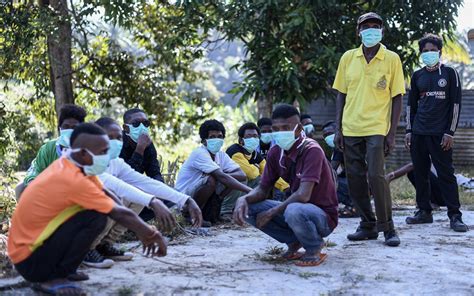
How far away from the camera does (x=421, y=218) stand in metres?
7.04

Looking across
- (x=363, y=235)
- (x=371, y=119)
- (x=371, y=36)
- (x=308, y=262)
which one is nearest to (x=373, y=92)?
(x=371, y=119)

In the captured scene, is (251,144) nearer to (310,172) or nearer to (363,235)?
(363,235)

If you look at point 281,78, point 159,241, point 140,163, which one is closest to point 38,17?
point 281,78

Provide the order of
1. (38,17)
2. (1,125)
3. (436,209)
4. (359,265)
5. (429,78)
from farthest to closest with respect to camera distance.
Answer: (38,17)
(1,125)
(436,209)
(429,78)
(359,265)

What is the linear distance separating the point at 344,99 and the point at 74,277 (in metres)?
2.93

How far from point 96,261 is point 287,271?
129 cm

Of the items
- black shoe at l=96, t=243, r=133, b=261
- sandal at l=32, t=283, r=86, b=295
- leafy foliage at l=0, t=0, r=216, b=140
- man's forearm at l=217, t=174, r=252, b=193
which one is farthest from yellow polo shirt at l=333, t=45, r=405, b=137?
leafy foliage at l=0, t=0, r=216, b=140

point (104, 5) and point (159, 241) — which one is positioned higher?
point (104, 5)

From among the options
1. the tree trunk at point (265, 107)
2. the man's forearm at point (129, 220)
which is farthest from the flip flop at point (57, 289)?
the tree trunk at point (265, 107)

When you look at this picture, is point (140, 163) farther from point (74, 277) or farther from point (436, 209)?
point (436, 209)

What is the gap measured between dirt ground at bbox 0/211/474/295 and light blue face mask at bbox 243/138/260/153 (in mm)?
1721

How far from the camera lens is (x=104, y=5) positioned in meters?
9.34

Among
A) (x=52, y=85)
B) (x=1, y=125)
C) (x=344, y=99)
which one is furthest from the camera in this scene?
(x=52, y=85)

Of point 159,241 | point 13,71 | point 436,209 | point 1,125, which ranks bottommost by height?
point 436,209
